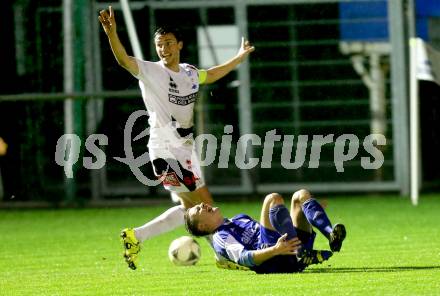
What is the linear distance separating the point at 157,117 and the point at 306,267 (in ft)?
5.45

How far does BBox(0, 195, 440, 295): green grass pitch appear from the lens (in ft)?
26.3

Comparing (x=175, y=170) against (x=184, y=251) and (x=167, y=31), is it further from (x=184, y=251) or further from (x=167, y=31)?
(x=167, y=31)

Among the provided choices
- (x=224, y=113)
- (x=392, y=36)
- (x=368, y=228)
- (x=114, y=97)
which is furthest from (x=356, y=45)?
(x=368, y=228)

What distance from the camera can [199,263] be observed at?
9844 millimetres

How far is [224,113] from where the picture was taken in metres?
17.7

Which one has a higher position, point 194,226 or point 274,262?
point 194,226

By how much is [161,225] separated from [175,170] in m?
0.47

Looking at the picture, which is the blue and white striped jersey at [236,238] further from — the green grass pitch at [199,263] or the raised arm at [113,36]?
the raised arm at [113,36]

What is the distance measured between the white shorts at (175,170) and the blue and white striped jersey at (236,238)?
3.55 feet

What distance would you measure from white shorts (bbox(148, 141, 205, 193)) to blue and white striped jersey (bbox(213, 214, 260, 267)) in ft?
3.55

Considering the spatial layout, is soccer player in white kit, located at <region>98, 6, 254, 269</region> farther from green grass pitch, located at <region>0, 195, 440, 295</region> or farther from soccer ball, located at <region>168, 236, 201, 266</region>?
green grass pitch, located at <region>0, 195, 440, 295</region>

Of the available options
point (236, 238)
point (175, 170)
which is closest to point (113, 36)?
point (175, 170)

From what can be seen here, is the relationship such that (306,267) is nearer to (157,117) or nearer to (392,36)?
(157,117)

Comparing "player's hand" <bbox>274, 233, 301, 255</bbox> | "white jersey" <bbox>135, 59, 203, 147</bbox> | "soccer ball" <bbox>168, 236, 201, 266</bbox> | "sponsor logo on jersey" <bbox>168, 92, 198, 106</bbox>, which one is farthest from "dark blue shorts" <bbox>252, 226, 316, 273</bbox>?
"sponsor logo on jersey" <bbox>168, 92, 198, 106</bbox>
